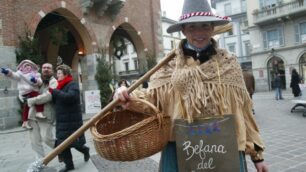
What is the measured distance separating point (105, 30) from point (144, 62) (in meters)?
3.40

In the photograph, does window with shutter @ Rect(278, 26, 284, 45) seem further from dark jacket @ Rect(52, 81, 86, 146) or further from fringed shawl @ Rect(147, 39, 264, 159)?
fringed shawl @ Rect(147, 39, 264, 159)

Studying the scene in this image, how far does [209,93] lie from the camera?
211 cm

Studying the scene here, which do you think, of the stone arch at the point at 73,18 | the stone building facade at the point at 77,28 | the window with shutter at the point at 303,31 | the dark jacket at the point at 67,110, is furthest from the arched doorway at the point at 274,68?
the dark jacket at the point at 67,110

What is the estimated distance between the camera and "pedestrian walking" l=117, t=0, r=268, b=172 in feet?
6.93

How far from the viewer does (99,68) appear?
15617mm

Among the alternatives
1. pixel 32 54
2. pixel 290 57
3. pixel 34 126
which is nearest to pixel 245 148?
pixel 34 126

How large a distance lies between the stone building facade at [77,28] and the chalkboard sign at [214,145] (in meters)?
10.7

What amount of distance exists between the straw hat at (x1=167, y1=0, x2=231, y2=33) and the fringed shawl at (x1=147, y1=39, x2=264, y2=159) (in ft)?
0.65

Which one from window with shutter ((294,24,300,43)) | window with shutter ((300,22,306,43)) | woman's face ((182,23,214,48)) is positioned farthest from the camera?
window with shutter ((294,24,300,43))

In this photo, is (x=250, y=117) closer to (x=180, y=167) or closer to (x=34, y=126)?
(x=180, y=167)

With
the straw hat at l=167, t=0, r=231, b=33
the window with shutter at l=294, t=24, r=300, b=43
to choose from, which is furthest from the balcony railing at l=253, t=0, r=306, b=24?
the straw hat at l=167, t=0, r=231, b=33

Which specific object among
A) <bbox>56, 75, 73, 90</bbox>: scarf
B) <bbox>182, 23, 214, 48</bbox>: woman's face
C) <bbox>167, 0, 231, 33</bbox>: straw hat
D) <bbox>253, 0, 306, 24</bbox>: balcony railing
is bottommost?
<bbox>56, 75, 73, 90</bbox>: scarf

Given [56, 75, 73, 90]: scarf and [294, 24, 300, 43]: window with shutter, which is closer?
[56, 75, 73, 90]: scarf

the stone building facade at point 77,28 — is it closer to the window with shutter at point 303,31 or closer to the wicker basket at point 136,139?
the wicker basket at point 136,139
